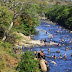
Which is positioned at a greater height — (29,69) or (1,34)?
(29,69)

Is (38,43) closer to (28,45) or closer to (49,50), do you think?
(28,45)

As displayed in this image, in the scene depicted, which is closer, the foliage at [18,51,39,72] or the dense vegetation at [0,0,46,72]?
the foliage at [18,51,39,72]

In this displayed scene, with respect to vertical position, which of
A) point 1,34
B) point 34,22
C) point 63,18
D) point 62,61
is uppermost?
point 1,34

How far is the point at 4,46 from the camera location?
38.2 metres

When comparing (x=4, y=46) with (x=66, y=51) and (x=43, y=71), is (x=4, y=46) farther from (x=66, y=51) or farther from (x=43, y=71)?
(x=66, y=51)

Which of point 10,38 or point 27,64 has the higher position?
point 27,64

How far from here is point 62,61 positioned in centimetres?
4553

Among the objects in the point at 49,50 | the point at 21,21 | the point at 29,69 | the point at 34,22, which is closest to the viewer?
the point at 29,69

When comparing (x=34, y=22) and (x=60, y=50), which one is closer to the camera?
(x=60, y=50)

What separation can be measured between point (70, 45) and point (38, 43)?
31.9 feet

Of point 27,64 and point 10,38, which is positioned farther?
point 10,38

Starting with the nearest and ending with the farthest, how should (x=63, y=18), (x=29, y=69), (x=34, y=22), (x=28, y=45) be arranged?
(x=29, y=69) < (x=28, y=45) < (x=34, y=22) < (x=63, y=18)

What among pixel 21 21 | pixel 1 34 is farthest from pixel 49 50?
pixel 21 21

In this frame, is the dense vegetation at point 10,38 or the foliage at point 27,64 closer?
the foliage at point 27,64
